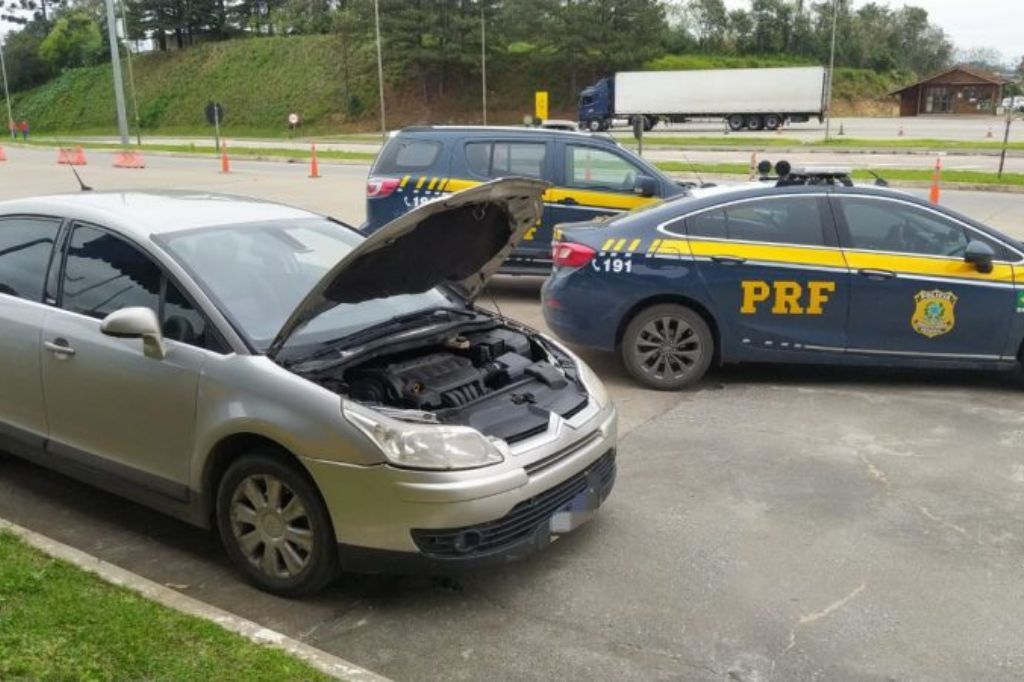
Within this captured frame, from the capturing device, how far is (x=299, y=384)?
3682 millimetres

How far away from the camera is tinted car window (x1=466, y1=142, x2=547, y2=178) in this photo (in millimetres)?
10039

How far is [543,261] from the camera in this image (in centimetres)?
1003

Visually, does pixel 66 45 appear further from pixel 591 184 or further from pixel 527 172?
pixel 591 184

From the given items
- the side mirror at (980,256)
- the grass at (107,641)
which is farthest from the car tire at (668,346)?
the grass at (107,641)

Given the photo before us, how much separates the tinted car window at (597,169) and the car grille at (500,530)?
6348 mm

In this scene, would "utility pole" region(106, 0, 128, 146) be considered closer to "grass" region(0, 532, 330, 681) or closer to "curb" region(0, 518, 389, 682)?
"curb" region(0, 518, 389, 682)

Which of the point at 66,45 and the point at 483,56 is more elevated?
the point at 66,45

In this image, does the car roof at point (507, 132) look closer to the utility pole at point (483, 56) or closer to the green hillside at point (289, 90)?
the utility pole at point (483, 56)

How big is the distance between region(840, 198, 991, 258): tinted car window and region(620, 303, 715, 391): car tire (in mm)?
1276

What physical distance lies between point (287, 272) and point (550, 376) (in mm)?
1374

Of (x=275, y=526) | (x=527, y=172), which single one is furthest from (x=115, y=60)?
(x=275, y=526)

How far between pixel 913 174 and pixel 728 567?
65.6ft

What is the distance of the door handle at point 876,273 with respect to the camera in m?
6.57

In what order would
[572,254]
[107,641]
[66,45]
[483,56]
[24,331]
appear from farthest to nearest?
[66,45], [483,56], [572,254], [24,331], [107,641]
